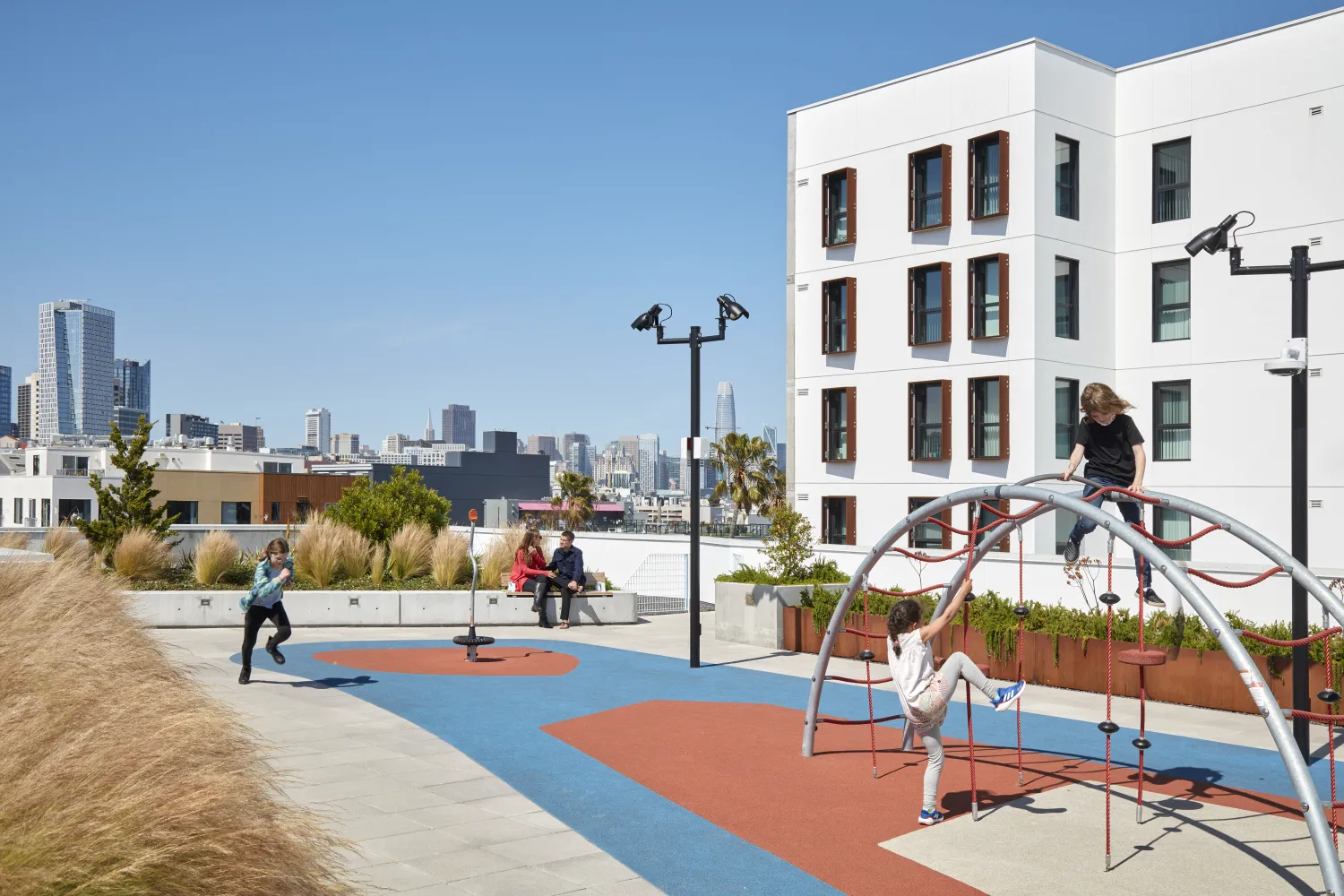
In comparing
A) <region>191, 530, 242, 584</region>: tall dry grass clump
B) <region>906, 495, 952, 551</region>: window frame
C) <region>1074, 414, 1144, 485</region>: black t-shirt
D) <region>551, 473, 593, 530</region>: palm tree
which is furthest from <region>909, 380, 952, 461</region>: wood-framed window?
<region>551, 473, 593, 530</region>: palm tree

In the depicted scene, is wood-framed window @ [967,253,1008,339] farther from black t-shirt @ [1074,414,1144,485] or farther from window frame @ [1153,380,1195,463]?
black t-shirt @ [1074,414,1144,485]

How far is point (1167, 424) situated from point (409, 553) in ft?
60.5

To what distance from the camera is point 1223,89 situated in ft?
84.8

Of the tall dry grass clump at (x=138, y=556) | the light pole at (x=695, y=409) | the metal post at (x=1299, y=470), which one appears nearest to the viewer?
the metal post at (x=1299, y=470)

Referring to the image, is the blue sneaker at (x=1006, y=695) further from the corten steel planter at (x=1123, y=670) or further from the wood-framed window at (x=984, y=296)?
the wood-framed window at (x=984, y=296)

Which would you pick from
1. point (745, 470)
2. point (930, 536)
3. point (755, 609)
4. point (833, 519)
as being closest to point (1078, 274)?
point (930, 536)

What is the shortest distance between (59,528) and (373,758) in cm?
1647

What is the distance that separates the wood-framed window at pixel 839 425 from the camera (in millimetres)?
30219

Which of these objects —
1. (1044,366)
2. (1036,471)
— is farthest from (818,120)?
(1036,471)

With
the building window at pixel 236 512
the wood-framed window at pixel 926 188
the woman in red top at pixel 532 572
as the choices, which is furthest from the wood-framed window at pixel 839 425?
the building window at pixel 236 512

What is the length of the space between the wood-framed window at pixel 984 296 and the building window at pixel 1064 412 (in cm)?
216

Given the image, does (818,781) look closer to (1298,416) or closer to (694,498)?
(1298,416)

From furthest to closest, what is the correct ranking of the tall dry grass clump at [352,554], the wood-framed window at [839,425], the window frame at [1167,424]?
the wood-framed window at [839,425] → the window frame at [1167,424] → the tall dry grass clump at [352,554]

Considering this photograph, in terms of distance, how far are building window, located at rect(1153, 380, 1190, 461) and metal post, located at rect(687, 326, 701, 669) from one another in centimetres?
1584
